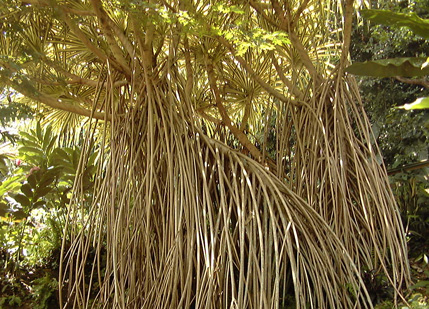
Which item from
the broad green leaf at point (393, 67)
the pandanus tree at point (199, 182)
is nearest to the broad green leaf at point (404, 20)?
the broad green leaf at point (393, 67)

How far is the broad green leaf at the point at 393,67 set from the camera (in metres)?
1.25

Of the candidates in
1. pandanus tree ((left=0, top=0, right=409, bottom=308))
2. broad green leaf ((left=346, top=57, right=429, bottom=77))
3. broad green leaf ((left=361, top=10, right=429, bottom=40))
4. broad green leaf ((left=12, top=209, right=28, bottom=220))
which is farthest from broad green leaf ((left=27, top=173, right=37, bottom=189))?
broad green leaf ((left=361, top=10, right=429, bottom=40))

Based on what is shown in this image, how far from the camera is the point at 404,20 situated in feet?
3.63

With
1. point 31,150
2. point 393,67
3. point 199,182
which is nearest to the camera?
point 393,67

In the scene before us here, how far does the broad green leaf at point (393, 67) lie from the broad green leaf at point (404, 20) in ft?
0.38

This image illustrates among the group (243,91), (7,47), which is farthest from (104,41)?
(243,91)

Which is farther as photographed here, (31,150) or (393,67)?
(31,150)

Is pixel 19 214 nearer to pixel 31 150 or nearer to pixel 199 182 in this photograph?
pixel 31 150

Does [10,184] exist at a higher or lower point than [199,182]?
higher

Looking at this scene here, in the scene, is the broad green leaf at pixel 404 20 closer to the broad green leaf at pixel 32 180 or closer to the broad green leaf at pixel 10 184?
the broad green leaf at pixel 32 180

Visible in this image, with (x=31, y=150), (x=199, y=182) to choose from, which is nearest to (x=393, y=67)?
(x=199, y=182)

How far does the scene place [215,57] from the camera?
2225 millimetres

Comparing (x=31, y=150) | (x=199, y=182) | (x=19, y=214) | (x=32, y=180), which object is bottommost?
(x=199, y=182)

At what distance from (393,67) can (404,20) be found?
19 centimetres
